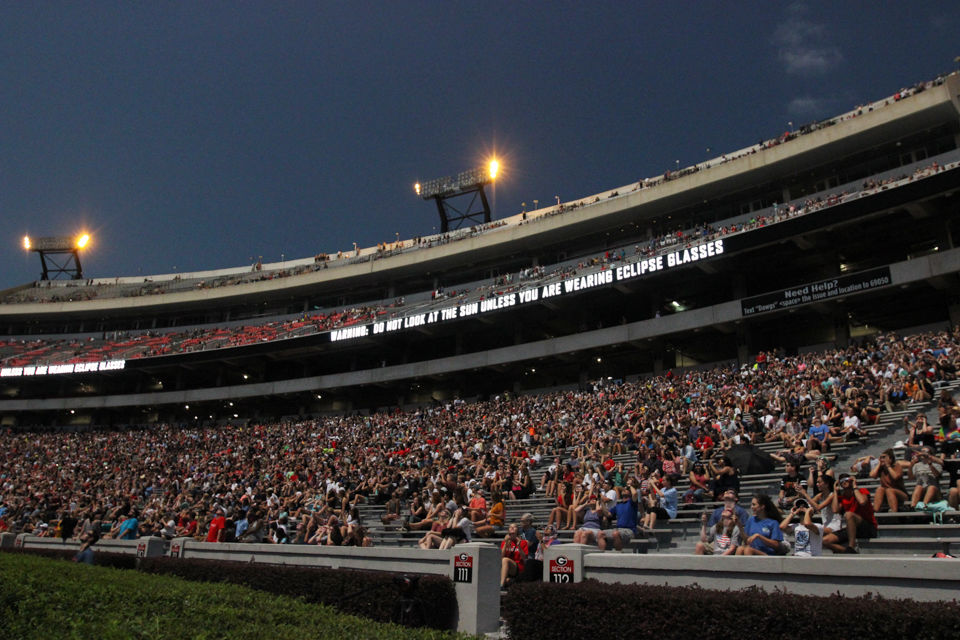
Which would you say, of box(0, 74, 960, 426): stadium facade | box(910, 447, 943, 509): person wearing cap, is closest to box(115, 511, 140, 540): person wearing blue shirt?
box(910, 447, 943, 509): person wearing cap

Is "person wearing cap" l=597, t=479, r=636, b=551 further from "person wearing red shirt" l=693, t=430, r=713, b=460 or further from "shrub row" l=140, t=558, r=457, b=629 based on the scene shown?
"person wearing red shirt" l=693, t=430, r=713, b=460

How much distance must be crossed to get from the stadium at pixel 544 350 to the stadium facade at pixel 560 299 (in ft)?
0.52

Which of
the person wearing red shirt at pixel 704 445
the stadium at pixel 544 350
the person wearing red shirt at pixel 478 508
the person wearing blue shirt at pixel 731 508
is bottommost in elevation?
the person wearing red shirt at pixel 478 508

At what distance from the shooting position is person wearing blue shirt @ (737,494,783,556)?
7988mm

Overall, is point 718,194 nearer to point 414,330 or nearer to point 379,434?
point 414,330

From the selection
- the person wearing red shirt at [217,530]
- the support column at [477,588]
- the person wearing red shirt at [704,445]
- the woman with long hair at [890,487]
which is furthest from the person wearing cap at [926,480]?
the person wearing red shirt at [217,530]

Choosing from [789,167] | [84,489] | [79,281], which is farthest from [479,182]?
[79,281]

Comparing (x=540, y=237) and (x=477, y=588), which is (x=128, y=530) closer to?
(x=477, y=588)

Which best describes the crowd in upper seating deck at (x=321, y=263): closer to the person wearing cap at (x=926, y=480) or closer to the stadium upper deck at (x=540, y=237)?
the stadium upper deck at (x=540, y=237)

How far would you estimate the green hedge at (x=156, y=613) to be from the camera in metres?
6.88

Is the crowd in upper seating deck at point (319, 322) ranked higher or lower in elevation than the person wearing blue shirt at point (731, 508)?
higher

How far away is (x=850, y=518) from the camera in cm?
854

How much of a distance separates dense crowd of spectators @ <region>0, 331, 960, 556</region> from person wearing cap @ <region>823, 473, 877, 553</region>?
0.11 ft

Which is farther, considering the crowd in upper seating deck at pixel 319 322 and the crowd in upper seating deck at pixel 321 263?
the crowd in upper seating deck at pixel 321 263
